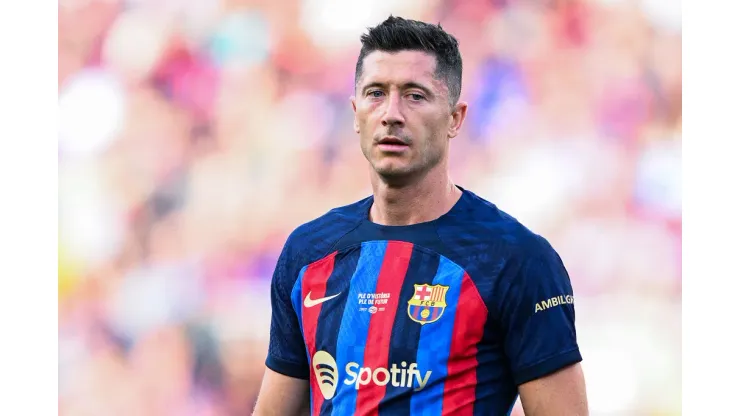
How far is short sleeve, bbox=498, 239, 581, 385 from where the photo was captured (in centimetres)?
193

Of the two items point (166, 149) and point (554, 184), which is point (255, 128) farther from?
point (554, 184)

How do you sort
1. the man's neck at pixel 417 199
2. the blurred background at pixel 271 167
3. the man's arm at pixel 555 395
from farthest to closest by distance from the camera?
1. the blurred background at pixel 271 167
2. the man's neck at pixel 417 199
3. the man's arm at pixel 555 395

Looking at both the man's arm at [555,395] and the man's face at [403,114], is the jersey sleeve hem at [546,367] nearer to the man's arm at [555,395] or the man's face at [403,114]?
the man's arm at [555,395]

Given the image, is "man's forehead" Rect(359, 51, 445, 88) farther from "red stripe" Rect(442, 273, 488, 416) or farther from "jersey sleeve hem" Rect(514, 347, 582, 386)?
"jersey sleeve hem" Rect(514, 347, 582, 386)

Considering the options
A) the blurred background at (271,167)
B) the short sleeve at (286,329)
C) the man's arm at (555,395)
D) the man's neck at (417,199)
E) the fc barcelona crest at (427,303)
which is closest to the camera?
the man's arm at (555,395)

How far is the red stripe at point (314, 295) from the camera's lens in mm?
2158

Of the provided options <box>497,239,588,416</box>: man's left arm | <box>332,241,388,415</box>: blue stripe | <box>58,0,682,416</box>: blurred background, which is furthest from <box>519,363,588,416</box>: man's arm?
→ <box>58,0,682,416</box>: blurred background

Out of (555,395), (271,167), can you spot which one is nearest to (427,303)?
(555,395)

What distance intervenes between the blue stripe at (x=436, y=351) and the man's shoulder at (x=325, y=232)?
334 mm

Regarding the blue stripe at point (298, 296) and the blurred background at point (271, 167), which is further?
the blurred background at point (271, 167)

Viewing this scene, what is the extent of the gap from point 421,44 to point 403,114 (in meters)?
0.21

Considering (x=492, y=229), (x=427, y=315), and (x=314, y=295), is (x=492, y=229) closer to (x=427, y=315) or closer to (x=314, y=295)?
(x=427, y=315)

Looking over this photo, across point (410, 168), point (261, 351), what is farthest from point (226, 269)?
point (410, 168)

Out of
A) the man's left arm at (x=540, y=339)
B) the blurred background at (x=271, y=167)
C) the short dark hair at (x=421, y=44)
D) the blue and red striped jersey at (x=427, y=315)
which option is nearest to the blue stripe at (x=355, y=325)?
the blue and red striped jersey at (x=427, y=315)
